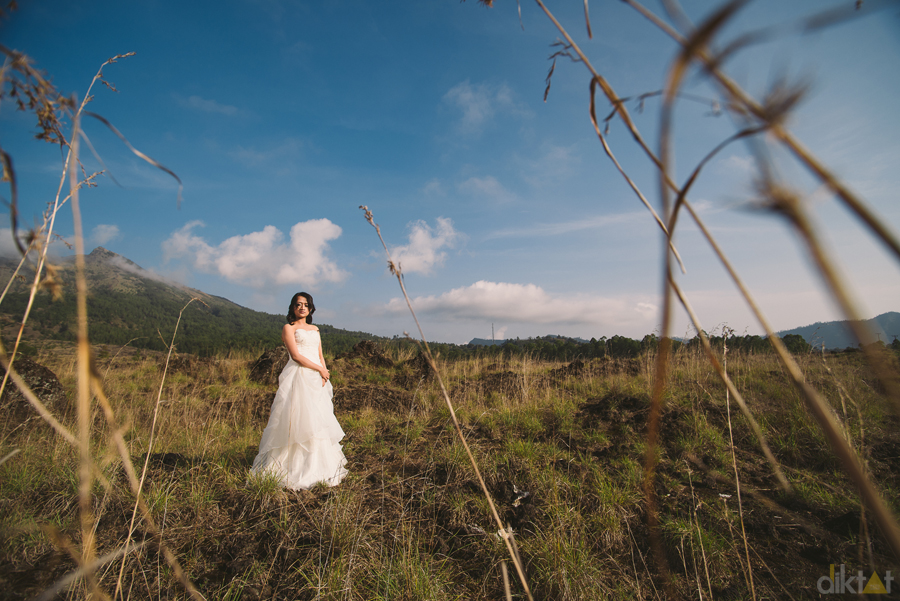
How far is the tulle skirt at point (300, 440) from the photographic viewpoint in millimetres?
4109

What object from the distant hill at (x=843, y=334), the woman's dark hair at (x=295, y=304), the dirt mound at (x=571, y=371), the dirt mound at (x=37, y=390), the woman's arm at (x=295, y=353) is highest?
the woman's dark hair at (x=295, y=304)

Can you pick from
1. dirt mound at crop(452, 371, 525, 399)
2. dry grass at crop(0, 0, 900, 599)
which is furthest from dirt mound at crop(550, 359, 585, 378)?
dry grass at crop(0, 0, 900, 599)

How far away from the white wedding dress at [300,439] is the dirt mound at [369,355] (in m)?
7.97

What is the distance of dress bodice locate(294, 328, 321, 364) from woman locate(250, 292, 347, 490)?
0.06ft

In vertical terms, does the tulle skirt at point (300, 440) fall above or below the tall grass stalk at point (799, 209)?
below

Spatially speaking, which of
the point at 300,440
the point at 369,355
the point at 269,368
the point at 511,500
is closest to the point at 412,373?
the point at 369,355

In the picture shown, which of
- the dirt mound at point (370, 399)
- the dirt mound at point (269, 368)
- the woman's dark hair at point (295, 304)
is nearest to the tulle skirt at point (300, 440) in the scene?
the woman's dark hair at point (295, 304)

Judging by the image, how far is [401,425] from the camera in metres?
6.28

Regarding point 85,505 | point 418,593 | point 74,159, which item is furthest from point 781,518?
point 74,159

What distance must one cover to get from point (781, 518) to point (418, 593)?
3133mm

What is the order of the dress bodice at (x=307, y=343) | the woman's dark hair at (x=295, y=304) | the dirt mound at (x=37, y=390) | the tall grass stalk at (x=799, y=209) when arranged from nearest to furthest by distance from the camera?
1. the tall grass stalk at (x=799, y=209)
2. the dress bodice at (x=307, y=343)
3. the woman's dark hair at (x=295, y=304)
4. the dirt mound at (x=37, y=390)

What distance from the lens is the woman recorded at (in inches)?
162

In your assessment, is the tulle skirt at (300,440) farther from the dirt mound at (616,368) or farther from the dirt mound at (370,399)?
the dirt mound at (616,368)

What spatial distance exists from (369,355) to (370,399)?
5.00 m
